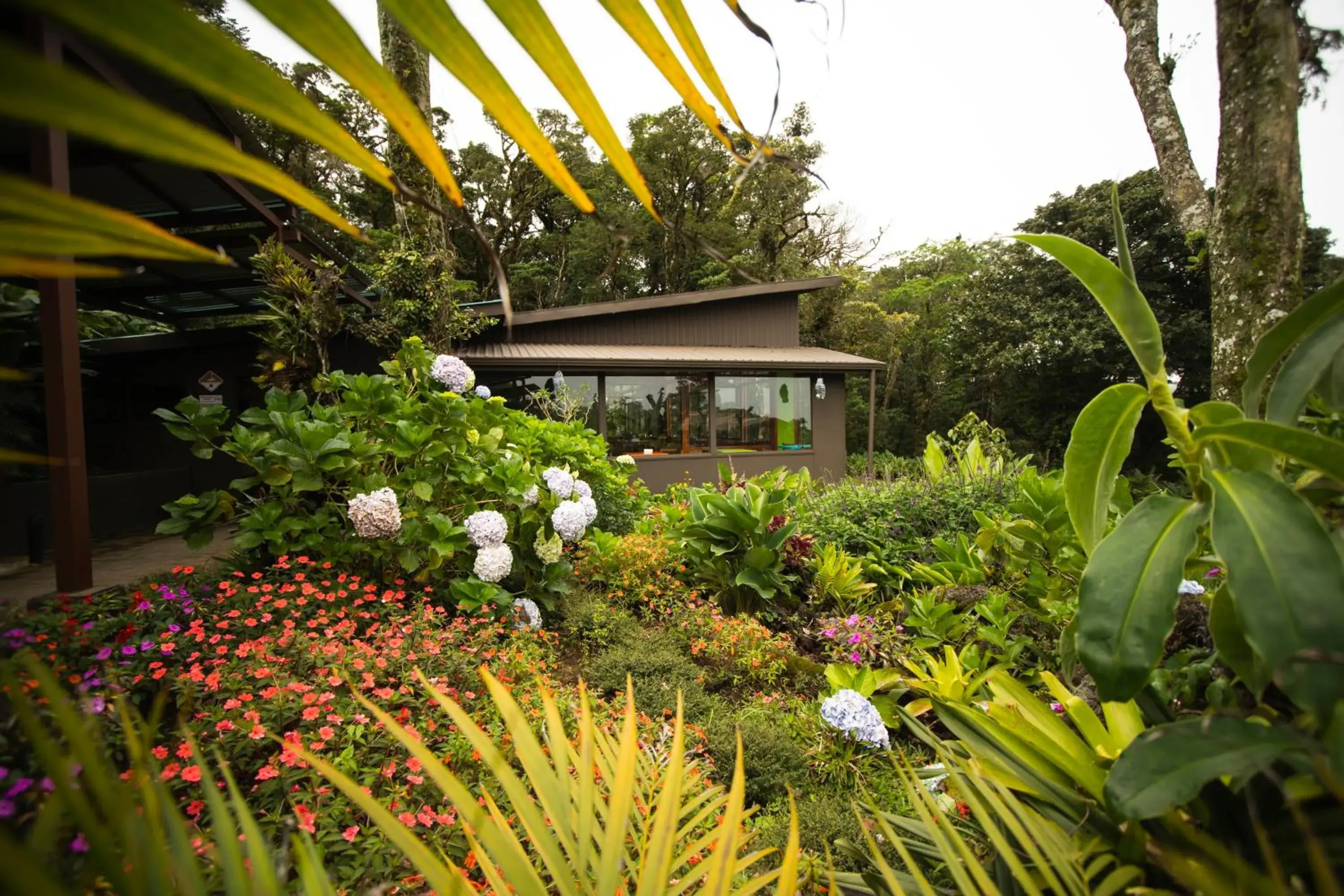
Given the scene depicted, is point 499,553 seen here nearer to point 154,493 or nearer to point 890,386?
point 154,493

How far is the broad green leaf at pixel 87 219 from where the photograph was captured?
272mm

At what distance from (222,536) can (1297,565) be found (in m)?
7.37

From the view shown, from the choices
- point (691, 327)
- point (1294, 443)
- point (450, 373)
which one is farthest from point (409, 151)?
point (691, 327)

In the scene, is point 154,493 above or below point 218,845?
below

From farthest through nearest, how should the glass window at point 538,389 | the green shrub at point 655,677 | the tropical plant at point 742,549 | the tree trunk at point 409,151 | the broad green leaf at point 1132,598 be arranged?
1. the glass window at point 538,389
2. the tree trunk at point 409,151
3. the tropical plant at point 742,549
4. the green shrub at point 655,677
5. the broad green leaf at point 1132,598

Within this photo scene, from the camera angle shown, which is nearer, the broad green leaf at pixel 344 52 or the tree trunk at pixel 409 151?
the broad green leaf at pixel 344 52

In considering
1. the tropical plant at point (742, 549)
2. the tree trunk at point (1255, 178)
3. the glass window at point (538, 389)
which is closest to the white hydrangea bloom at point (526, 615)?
the tropical plant at point (742, 549)

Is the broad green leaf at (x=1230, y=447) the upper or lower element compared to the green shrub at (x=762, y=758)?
upper

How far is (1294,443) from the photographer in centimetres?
65

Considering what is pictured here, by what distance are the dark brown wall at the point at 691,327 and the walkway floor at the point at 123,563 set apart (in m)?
6.28

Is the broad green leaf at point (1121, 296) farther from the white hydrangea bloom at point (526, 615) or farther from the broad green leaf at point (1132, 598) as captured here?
the white hydrangea bloom at point (526, 615)

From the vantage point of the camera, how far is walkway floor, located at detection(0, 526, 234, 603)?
3.89 metres

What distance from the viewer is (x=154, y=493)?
7.25 m

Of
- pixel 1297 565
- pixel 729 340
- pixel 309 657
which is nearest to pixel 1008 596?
pixel 1297 565
